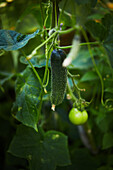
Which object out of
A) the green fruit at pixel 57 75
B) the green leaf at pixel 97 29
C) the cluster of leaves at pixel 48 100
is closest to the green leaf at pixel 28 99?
the cluster of leaves at pixel 48 100

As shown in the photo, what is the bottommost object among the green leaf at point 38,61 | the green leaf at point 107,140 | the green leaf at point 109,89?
the green leaf at point 107,140

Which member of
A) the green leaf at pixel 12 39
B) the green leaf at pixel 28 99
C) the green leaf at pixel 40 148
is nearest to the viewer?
the green leaf at pixel 12 39

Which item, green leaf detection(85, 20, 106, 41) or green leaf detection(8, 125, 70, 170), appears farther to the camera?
green leaf detection(8, 125, 70, 170)

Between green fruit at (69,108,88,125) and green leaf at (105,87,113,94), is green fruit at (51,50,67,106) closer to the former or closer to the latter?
green fruit at (69,108,88,125)

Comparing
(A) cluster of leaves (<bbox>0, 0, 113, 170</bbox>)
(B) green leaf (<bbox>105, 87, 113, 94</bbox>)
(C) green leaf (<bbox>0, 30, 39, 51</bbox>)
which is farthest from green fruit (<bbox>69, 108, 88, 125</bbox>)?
(C) green leaf (<bbox>0, 30, 39, 51</bbox>)

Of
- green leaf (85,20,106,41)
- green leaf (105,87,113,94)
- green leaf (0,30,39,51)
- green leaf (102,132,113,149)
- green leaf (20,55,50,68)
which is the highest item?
green leaf (0,30,39,51)

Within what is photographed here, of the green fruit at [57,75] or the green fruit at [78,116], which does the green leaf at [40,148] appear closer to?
the green fruit at [78,116]
